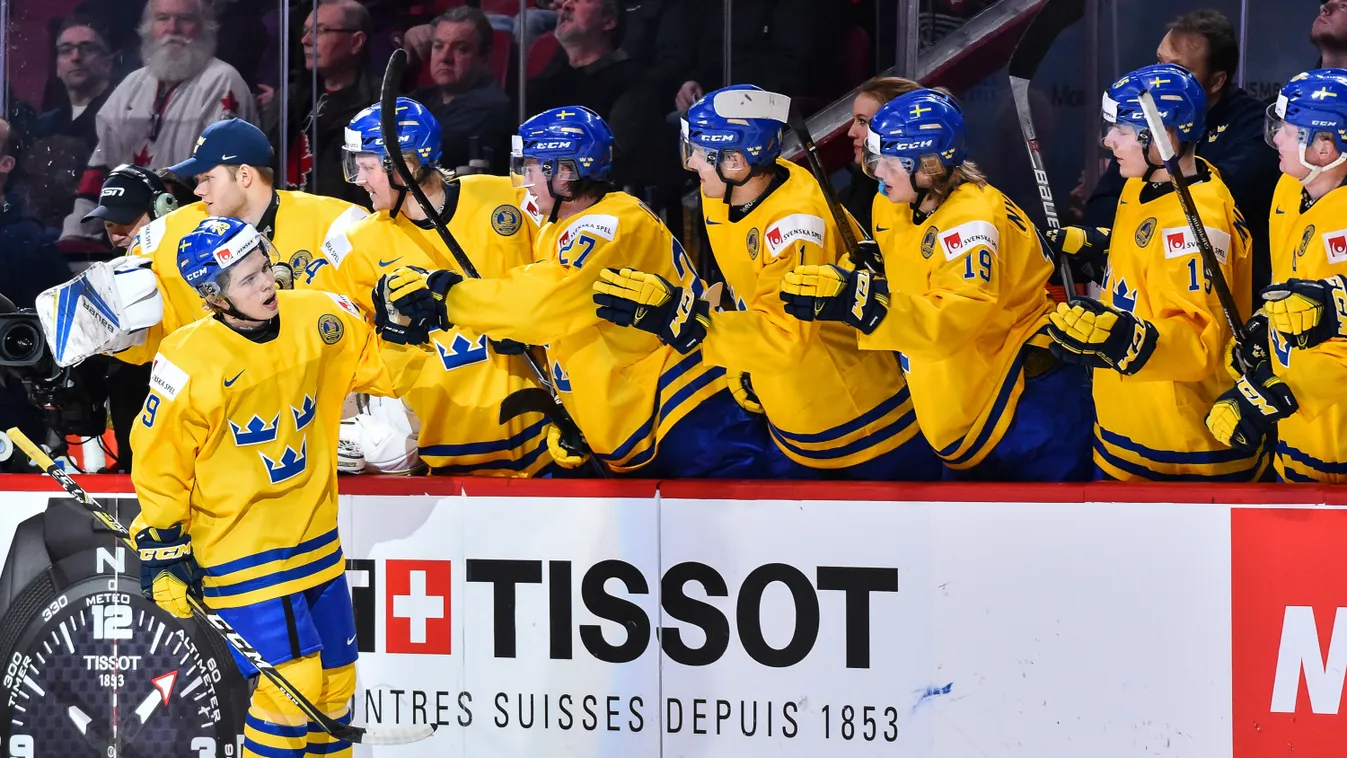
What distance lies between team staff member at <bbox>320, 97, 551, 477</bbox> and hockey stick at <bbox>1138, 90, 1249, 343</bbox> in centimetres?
171

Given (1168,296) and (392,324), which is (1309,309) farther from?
(392,324)

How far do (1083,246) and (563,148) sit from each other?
55.2 inches

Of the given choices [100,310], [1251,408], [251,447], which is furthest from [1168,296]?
[100,310]

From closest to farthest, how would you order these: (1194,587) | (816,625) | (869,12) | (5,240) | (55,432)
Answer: (1194,587) → (816,625) → (55,432) → (869,12) → (5,240)

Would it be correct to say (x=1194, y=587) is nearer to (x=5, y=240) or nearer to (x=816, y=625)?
(x=816, y=625)

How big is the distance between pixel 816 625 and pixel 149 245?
2144 millimetres

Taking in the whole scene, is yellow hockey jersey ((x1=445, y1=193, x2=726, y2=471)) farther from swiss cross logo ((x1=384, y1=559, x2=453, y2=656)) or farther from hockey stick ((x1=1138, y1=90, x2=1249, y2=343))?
hockey stick ((x1=1138, y1=90, x2=1249, y2=343))

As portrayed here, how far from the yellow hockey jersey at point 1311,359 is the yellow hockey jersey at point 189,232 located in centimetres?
251

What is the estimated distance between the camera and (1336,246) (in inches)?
122

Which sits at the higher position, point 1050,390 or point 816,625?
point 1050,390

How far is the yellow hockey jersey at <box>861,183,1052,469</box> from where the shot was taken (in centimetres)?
337

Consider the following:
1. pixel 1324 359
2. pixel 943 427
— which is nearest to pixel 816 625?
pixel 943 427

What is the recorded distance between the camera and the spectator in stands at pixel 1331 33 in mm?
4344

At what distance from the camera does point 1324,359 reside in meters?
3.04
